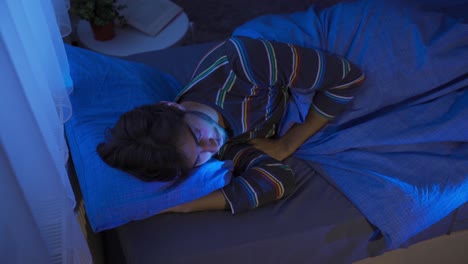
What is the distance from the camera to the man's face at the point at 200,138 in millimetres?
964

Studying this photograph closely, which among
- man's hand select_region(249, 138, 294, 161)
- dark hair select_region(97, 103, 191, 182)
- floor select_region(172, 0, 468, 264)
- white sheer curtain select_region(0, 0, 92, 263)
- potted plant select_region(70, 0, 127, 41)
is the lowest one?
floor select_region(172, 0, 468, 264)

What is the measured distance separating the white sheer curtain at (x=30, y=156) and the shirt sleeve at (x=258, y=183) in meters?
0.35

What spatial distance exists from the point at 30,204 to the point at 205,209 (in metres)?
0.46

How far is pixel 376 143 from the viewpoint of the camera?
1.16 metres

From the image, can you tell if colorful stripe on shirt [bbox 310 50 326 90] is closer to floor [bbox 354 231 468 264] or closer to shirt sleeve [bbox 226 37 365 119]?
shirt sleeve [bbox 226 37 365 119]

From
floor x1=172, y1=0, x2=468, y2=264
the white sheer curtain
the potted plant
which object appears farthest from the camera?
floor x1=172, y1=0, x2=468, y2=264

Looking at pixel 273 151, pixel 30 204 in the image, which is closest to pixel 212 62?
pixel 273 151

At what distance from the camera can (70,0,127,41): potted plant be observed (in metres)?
1.67

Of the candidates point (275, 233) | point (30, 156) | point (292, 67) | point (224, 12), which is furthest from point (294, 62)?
point (224, 12)

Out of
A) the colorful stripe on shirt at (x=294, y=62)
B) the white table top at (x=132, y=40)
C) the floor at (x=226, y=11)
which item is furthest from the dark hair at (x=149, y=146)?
the floor at (x=226, y=11)

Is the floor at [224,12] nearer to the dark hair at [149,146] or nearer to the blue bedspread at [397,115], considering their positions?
the blue bedspread at [397,115]

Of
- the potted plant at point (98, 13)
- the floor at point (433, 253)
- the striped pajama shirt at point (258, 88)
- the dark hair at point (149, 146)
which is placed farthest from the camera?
the potted plant at point (98, 13)

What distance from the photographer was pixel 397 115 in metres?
1.19

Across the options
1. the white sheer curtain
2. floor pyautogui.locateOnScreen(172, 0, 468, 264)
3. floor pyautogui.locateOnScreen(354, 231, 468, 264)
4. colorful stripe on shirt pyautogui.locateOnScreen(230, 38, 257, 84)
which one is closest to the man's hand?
colorful stripe on shirt pyautogui.locateOnScreen(230, 38, 257, 84)
